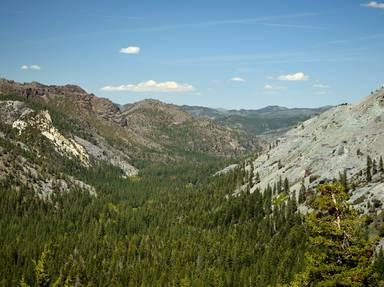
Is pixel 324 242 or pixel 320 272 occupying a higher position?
pixel 324 242

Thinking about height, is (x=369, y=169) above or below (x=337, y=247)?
below

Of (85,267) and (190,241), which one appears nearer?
(85,267)

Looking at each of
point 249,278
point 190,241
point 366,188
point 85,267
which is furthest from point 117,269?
point 366,188

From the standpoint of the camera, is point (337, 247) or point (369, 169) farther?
point (369, 169)

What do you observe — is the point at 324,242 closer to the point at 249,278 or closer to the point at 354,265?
the point at 354,265

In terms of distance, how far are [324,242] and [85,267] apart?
135008 mm

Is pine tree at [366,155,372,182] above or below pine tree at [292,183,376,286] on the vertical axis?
below

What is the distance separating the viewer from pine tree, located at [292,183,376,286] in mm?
34062

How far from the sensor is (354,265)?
34.8 metres

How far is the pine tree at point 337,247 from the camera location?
34.1 metres

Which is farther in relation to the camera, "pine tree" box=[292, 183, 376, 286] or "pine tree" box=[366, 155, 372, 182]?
"pine tree" box=[366, 155, 372, 182]

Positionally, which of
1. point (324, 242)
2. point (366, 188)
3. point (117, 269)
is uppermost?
point (324, 242)

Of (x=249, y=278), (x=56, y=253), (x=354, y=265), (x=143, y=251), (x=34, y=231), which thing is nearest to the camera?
(x=354, y=265)

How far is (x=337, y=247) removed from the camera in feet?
116
